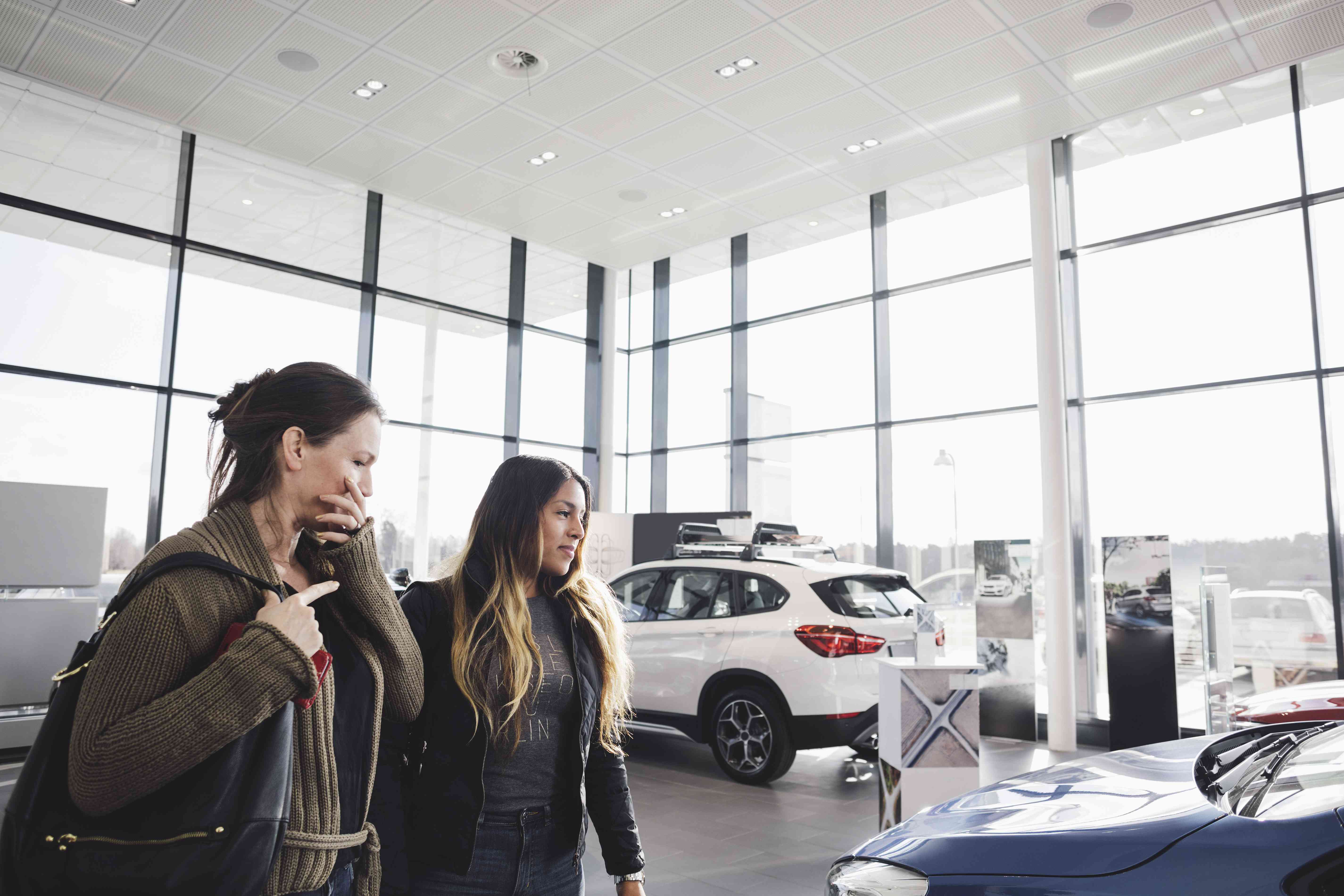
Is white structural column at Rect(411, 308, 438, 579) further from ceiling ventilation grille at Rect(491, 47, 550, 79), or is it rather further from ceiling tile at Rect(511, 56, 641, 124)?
ceiling ventilation grille at Rect(491, 47, 550, 79)

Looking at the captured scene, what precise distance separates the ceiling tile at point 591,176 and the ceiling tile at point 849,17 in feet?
8.04

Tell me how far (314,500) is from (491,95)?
20.9 ft

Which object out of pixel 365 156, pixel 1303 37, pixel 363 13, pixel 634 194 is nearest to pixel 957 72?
pixel 1303 37

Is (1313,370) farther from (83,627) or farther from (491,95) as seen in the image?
(83,627)

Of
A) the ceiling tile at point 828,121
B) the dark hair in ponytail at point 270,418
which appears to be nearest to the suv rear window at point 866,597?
the ceiling tile at point 828,121

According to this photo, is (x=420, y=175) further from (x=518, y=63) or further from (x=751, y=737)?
(x=751, y=737)

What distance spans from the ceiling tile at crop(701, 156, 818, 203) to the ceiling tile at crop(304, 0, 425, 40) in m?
3.44

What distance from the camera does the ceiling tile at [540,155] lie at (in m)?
7.73

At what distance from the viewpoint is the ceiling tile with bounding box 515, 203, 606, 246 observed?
30.8 feet

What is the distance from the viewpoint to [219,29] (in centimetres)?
616

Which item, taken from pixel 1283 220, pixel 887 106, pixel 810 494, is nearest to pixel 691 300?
pixel 810 494

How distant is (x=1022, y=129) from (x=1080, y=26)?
59.1 inches

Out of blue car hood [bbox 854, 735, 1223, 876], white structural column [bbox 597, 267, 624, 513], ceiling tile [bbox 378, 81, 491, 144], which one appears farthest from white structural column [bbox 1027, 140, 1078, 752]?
white structural column [bbox 597, 267, 624, 513]

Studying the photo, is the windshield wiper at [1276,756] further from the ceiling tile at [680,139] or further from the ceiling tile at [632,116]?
the ceiling tile at [680,139]
